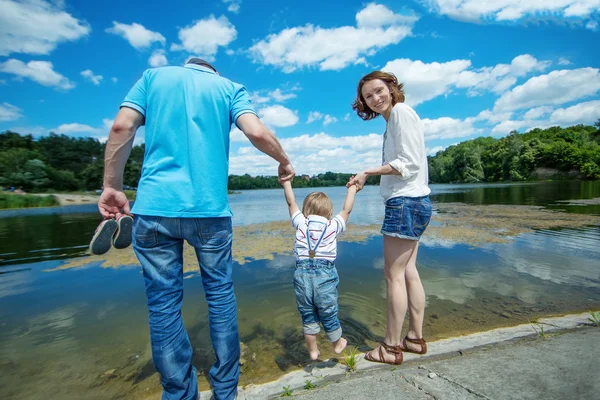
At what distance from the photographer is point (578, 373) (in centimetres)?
176

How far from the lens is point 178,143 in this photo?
1.86 meters

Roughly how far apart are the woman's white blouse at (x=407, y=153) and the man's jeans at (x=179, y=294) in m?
1.38

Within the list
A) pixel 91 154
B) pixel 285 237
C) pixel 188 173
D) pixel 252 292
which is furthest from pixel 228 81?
pixel 91 154

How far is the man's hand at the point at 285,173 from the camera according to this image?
240 cm

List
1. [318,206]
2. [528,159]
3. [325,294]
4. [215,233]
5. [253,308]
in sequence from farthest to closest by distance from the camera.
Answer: [528,159], [253,308], [318,206], [325,294], [215,233]

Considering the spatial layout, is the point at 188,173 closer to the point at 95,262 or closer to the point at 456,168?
the point at 95,262

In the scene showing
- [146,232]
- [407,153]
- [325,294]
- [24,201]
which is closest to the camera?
[146,232]

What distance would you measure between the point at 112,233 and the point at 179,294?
2.14 ft

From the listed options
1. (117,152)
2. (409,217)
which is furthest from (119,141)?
(409,217)

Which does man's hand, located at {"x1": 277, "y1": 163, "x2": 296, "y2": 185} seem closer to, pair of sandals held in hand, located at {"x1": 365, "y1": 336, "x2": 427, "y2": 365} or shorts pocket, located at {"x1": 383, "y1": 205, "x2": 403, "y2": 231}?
shorts pocket, located at {"x1": 383, "y1": 205, "x2": 403, "y2": 231}

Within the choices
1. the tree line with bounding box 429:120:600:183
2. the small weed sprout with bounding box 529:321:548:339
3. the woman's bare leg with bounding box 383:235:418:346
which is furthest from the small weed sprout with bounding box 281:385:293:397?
the tree line with bounding box 429:120:600:183

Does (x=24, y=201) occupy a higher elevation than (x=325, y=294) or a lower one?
higher

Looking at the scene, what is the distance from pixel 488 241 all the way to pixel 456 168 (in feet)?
293

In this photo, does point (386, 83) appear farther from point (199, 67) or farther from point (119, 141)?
point (119, 141)
